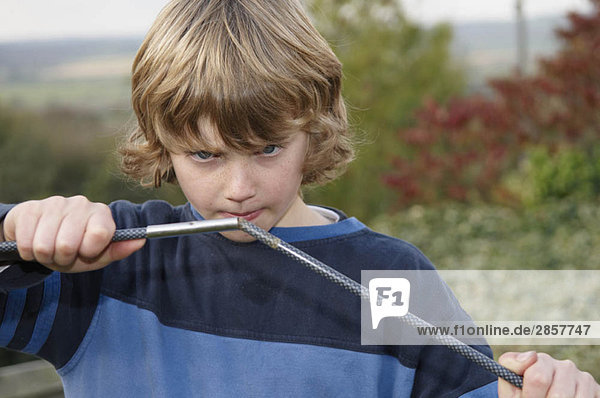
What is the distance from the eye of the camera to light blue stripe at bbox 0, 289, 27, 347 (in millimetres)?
1334

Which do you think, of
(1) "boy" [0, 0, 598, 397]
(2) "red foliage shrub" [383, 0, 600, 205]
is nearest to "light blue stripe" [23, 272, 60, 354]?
(1) "boy" [0, 0, 598, 397]

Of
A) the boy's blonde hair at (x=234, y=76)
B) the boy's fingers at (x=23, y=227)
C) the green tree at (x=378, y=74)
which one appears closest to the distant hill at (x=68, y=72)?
the green tree at (x=378, y=74)

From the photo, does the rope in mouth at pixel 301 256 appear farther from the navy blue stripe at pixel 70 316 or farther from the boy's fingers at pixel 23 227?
the navy blue stripe at pixel 70 316

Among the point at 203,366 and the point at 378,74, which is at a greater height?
the point at 378,74

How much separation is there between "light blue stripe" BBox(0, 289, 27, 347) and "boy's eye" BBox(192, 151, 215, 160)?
0.43 m

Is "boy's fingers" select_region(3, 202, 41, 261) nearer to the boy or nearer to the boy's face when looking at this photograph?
the boy

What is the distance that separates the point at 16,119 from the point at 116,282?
3916mm

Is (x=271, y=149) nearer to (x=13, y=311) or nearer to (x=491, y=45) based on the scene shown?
(x=13, y=311)

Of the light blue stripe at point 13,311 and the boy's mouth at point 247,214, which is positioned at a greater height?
the boy's mouth at point 247,214

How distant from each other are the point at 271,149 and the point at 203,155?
0.14 metres

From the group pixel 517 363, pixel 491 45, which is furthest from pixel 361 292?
pixel 491 45

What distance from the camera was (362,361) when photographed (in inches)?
56.7

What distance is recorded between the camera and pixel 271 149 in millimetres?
1390

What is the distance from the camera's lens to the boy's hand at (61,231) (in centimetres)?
111
